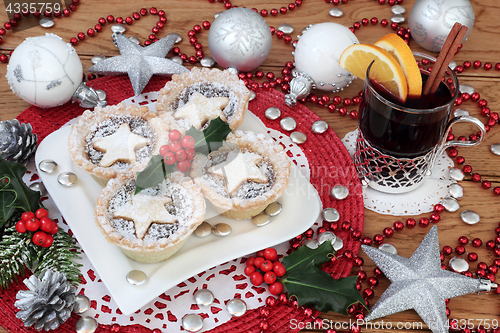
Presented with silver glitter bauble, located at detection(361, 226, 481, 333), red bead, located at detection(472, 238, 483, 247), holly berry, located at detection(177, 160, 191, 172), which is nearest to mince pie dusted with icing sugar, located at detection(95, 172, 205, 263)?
holly berry, located at detection(177, 160, 191, 172)

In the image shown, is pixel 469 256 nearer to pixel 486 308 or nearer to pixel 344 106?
pixel 486 308

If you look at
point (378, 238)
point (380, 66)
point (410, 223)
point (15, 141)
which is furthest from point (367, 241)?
point (15, 141)

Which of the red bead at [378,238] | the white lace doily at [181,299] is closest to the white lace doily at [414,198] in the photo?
the red bead at [378,238]

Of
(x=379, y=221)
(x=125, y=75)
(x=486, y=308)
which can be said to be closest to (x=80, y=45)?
(x=125, y=75)

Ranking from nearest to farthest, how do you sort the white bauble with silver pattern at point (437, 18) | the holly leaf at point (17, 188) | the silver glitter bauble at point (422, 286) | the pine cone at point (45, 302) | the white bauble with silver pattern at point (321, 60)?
the pine cone at point (45, 302) → the silver glitter bauble at point (422, 286) → the holly leaf at point (17, 188) → the white bauble with silver pattern at point (321, 60) → the white bauble with silver pattern at point (437, 18)

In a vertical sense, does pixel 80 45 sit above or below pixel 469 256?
above

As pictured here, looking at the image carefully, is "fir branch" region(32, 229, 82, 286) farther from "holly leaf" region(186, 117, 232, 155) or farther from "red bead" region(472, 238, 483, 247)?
"red bead" region(472, 238, 483, 247)

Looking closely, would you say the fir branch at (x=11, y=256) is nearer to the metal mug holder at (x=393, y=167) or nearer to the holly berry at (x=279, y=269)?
the holly berry at (x=279, y=269)
